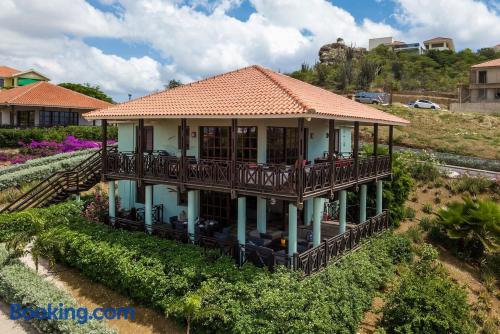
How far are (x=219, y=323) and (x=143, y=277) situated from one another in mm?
3141

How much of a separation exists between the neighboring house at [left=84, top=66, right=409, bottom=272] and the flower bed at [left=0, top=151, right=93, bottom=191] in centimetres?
777

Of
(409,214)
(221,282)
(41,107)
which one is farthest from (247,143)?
(41,107)

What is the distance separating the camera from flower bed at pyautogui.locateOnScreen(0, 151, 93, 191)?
23.5 m

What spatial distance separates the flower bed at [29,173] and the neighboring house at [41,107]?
12.4m

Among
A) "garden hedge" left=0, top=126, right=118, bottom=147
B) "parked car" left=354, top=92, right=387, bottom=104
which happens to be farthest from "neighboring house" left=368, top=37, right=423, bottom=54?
"garden hedge" left=0, top=126, right=118, bottom=147

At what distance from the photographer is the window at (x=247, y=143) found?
52.2 feet

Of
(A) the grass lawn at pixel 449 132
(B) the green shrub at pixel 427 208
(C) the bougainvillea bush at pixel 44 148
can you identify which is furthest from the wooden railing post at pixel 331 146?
(C) the bougainvillea bush at pixel 44 148

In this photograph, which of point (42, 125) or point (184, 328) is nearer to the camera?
point (184, 328)

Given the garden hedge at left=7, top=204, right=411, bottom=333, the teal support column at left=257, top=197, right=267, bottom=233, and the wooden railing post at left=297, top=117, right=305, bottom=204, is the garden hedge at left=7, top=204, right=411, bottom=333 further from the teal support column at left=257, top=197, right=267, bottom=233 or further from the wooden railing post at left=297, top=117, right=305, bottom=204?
the teal support column at left=257, top=197, right=267, bottom=233

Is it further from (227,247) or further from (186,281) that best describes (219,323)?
(227,247)

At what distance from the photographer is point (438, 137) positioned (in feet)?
119

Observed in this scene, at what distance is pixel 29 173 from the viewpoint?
24.5 metres

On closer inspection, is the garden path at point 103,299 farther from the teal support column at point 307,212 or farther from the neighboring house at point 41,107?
the neighboring house at point 41,107

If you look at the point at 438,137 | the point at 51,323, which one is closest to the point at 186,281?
the point at 51,323
